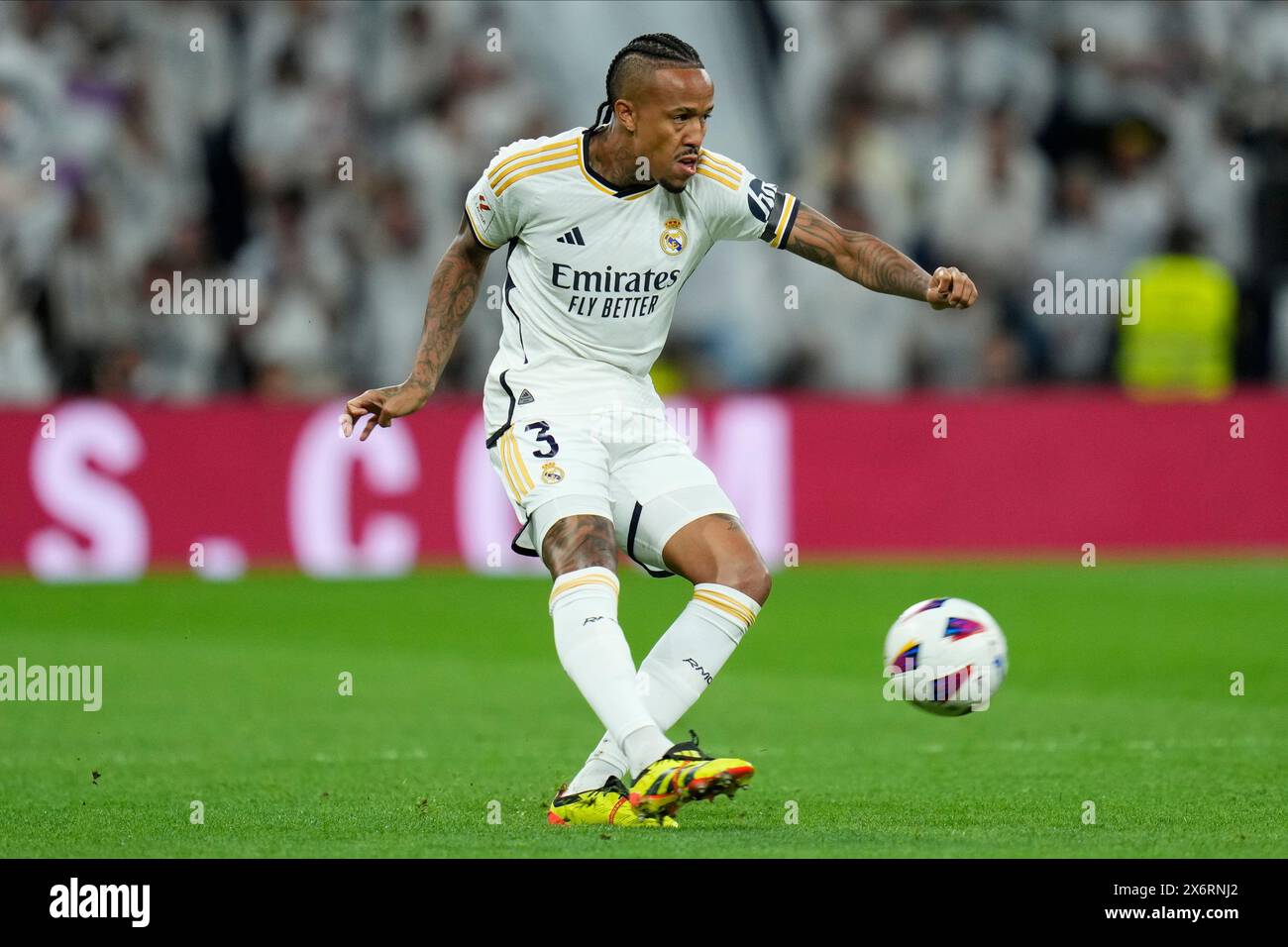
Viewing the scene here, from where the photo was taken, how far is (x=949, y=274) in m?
6.89

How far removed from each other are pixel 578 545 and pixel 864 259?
141cm

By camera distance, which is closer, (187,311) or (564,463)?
(564,463)

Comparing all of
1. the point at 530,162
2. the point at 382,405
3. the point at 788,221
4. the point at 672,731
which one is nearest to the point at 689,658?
A: the point at 382,405

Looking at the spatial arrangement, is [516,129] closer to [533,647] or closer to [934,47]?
[934,47]

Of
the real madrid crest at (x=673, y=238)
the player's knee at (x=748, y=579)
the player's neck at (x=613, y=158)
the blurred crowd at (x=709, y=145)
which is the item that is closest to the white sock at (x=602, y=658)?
the player's knee at (x=748, y=579)

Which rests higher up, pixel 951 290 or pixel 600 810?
pixel 951 290

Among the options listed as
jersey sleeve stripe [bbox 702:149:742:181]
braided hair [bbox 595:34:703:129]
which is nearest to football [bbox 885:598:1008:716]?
jersey sleeve stripe [bbox 702:149:742:181]

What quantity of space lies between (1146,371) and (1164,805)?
10.7m

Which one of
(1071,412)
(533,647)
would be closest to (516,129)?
(1071,412)

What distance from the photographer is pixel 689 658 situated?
711cm

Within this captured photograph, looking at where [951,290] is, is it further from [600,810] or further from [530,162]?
[600,810]

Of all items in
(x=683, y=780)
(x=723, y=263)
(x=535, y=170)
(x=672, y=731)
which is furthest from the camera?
(x=723, y=263)

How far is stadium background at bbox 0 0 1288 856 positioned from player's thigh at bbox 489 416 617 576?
539 centimetres
